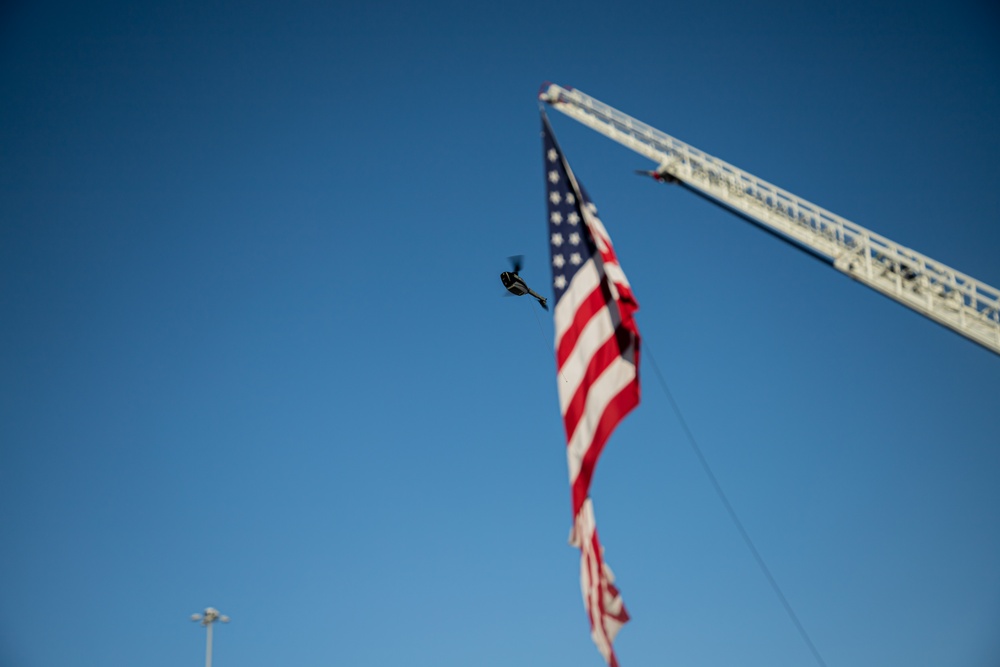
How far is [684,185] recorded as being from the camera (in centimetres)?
4894

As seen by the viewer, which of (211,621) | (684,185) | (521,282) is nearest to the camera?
(521,282)

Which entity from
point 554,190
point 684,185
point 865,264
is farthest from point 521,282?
point 554,190

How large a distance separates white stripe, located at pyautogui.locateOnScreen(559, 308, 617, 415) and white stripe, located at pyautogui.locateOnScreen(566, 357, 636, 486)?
446 mm

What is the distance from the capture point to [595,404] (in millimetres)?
15938

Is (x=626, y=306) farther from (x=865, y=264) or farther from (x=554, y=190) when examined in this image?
(x=865, y=264)

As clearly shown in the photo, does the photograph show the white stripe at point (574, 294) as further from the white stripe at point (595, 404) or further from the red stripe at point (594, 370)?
the white stripe at point (595, 404)

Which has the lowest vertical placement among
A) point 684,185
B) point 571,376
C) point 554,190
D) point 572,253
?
point 571,376

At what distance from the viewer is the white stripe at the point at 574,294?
16922 mm

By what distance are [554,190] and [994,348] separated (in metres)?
24.9

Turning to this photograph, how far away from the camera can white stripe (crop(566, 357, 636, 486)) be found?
613 inches

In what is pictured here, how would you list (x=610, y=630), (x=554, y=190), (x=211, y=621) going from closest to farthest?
1. (x=610, y=630)
2. (x=554, y=190)
3. (x=211, y=621)

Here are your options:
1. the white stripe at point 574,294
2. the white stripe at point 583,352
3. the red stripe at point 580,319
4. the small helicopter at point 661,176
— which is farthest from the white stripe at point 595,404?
the small helicopter at point 661,176

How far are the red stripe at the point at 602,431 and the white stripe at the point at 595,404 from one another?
0.25 ft

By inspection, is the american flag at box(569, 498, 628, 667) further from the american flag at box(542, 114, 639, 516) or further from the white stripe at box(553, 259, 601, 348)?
the white stripe at box(553, 259, 601, 348)
